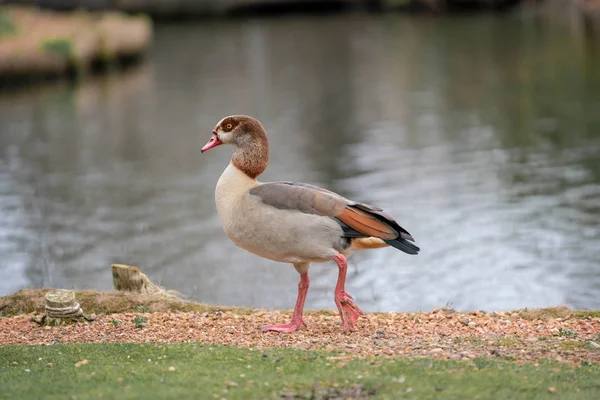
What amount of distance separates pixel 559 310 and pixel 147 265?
27.6ft

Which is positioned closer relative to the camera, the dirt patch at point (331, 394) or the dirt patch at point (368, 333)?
the dirt patch at point (331, 394)

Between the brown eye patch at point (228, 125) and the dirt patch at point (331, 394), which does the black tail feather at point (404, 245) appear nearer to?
the brown eye patch at point (228, 125)

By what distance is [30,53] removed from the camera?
3531 cm

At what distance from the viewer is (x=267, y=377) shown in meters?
6.91

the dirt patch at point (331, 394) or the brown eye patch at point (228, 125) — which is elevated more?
the brown eye patch at point (228, 125)

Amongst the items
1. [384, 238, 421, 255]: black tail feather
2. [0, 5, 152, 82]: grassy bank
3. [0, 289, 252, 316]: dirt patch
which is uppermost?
[0, 5, 152, 82]: grassy bank

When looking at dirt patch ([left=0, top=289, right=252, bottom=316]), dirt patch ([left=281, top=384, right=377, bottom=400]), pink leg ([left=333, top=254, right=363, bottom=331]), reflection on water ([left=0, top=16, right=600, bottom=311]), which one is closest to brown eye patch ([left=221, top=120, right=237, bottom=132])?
pink leg ([left=333, top=254, right=363, bottom=331])

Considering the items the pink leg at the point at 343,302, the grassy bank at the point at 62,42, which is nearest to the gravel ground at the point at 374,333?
the pink leg at the point at 343,302

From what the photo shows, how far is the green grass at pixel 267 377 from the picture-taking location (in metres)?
6.48

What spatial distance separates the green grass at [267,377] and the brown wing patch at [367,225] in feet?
5.08

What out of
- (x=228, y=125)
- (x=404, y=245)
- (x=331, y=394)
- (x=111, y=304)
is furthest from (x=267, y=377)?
(x=111, y=304)

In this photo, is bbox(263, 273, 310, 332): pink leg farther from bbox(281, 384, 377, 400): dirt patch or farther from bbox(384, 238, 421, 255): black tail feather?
bbox(281, 384, 377, 400): dirt patch

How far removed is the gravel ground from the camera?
25.7 ft

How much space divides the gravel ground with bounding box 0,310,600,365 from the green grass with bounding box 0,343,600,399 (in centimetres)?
43
